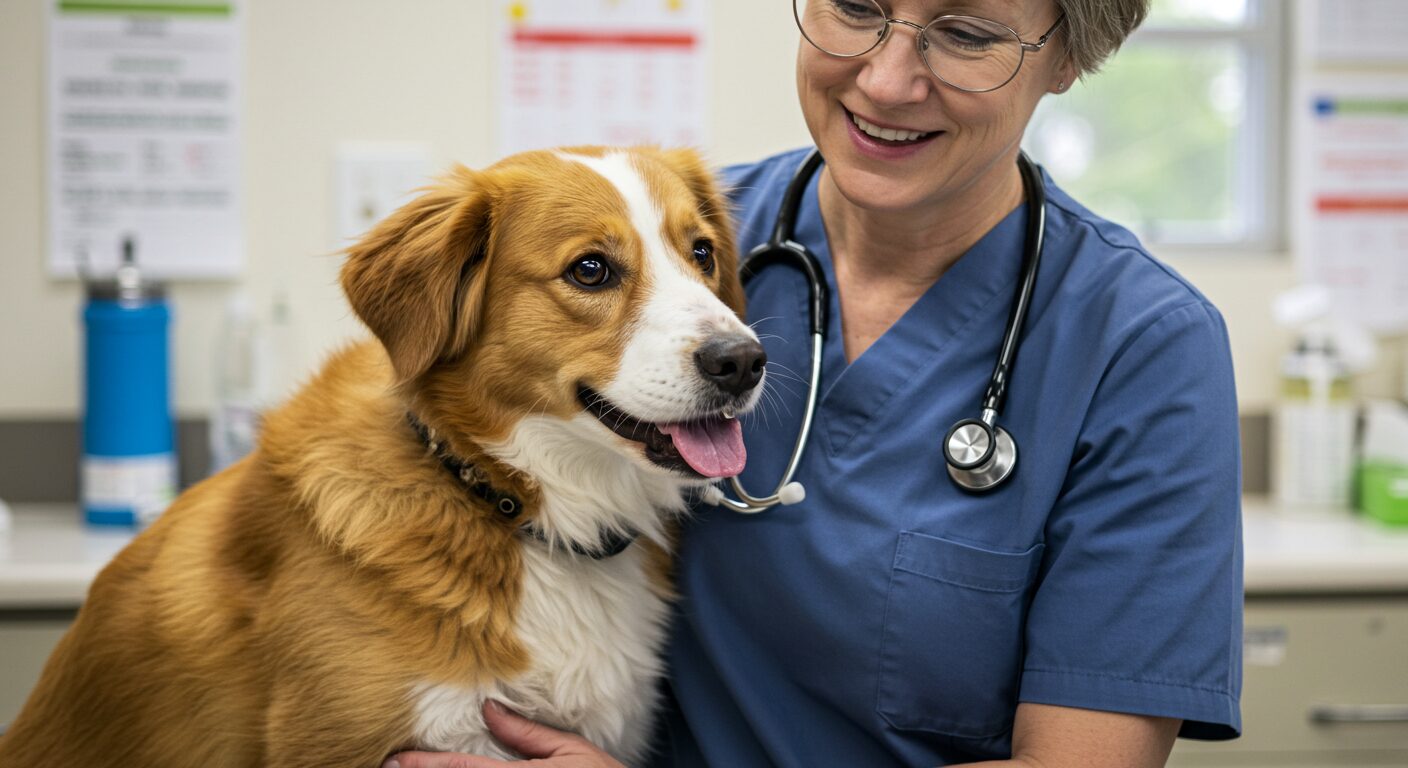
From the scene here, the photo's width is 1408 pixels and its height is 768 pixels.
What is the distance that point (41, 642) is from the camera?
1.72 meters

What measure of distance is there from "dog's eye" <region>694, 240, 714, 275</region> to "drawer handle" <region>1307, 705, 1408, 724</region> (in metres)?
1.26

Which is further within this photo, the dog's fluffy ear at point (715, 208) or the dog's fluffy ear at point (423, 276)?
the dog's fluffy ear at point (715, 208)

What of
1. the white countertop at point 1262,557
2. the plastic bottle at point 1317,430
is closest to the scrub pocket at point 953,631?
the white countertop at point 1262,557

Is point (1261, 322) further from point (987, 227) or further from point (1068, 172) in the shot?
point (987, 227)

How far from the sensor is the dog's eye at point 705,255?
126 centimetres

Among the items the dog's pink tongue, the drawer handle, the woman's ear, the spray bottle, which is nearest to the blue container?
the dog's pink tongue

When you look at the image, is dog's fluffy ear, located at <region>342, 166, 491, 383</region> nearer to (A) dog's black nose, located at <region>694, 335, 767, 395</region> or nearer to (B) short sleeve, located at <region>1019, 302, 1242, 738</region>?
(A) dog's black nose, located at <region>694, 335, 767, 395</region>

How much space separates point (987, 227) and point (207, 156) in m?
1.53

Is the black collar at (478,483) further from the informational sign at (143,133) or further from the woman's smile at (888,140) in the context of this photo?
the informational sign at (143,133)

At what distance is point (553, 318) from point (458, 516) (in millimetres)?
210

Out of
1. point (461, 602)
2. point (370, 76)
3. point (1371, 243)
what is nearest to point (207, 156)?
point (370, 76)

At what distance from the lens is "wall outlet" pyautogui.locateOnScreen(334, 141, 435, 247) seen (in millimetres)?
2188

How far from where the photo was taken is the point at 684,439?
3.65 ft

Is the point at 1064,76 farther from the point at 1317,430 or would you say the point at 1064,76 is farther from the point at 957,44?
the point at 1317,430
